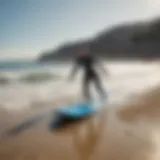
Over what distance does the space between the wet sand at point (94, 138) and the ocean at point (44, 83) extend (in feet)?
0.33

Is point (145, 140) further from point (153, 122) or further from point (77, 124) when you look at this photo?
point (77, 124)

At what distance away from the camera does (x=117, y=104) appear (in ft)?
5.98

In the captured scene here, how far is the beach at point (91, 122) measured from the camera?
152cm

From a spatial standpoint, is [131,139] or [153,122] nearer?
[131,139]

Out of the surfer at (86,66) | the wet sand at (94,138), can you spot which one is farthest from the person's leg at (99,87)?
the wet sand at (94,138)

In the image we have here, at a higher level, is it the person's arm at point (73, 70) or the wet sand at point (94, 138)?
the person's arm at point (73, 70)

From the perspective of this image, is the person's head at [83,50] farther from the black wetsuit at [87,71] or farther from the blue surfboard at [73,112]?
the blue surfboard at [73,112]

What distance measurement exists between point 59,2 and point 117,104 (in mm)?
795

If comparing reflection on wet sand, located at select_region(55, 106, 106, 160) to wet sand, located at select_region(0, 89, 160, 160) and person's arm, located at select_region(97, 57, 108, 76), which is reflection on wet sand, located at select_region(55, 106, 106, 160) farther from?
person's arm, located at select_region(97, 57, 108, 76)

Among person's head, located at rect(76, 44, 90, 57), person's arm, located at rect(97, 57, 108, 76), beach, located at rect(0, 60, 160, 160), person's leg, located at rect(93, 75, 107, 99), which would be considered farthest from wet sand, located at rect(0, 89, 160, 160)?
person's head, located at rect(76, 44, 90, 57)

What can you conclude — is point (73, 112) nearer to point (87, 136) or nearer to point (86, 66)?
point (87, 136)

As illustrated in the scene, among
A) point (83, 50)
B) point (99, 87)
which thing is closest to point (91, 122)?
point (99, 87)

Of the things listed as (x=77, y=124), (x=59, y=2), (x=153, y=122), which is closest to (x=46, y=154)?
(x=77, y=124)

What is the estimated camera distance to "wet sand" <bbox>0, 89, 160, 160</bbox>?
150 centimetres
